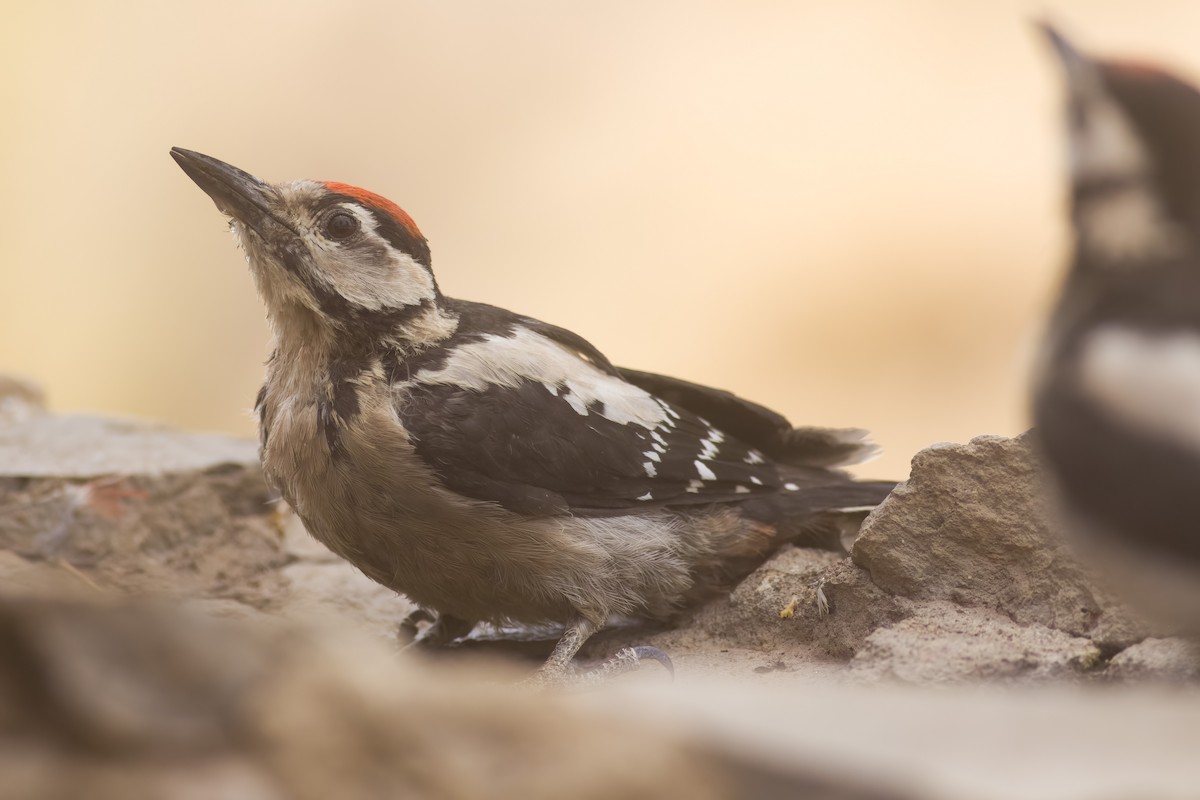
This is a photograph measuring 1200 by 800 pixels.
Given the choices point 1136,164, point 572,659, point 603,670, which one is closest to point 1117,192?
point 1136,164

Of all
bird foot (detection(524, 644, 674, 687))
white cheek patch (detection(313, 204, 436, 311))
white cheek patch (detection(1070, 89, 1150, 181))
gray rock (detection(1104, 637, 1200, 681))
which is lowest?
bird foot (detection(524, 644, 674, 687))

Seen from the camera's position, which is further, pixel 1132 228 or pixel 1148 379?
pixel 1132 228

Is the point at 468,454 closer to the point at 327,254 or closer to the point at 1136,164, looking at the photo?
the point at 327,254

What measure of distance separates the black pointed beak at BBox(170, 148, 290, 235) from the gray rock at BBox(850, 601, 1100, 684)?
208cm

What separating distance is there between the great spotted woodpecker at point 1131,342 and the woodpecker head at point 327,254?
1976 mm

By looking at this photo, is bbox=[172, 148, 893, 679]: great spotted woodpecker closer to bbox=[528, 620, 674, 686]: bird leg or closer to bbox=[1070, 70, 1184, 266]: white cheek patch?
bbox=[528, 620, 674, 686]: bird leg

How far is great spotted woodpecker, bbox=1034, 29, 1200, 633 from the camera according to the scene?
1.91 m

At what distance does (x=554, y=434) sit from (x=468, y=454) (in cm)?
30

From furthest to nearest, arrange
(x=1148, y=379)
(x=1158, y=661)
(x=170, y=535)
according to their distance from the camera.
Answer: (x=170, y=535)
(x=1158, y=661)
(x=1148, y=379)

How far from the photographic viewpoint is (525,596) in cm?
344

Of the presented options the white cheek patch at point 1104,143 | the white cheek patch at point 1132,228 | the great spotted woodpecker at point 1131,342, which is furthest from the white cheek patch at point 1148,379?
the white cheek patch at point 1104,143

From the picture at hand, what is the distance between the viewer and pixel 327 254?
3531mm

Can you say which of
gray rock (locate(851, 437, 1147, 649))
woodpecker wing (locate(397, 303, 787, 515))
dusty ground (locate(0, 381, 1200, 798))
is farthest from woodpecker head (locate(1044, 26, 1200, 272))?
woodpecker wing (locate(397, 303, 787, 515))

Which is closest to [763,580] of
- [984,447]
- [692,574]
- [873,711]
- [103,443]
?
[692,574]
